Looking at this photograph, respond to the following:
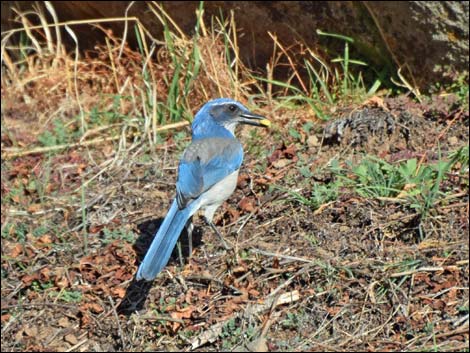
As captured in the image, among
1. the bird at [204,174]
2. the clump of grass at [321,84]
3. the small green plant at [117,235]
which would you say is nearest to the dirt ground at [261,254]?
the small green plant at [117,235]

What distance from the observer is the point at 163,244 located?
5602 mm

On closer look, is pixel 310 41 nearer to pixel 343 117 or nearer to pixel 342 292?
pixel 343 117

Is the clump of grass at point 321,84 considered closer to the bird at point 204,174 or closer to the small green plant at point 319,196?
the bird at point 204,174

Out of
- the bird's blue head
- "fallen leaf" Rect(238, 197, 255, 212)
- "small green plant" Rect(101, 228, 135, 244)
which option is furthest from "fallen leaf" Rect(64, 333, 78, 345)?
the bird's blue head

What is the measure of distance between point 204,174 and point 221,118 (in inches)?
26.1

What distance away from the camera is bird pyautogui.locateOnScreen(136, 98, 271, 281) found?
18.4ft

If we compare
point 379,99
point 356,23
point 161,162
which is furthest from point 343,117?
point 161,162

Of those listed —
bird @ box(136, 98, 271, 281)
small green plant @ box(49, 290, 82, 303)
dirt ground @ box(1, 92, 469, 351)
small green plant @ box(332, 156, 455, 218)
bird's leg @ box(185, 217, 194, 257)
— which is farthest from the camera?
bird's leg @ box(185, 217, 194, 257)

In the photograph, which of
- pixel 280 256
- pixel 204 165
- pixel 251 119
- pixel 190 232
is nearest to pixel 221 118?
pixel 251 119

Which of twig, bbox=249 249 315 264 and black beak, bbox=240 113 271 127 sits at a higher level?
black beak, bbox=240 113 271 127

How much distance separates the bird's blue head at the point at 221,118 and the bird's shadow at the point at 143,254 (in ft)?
2.17

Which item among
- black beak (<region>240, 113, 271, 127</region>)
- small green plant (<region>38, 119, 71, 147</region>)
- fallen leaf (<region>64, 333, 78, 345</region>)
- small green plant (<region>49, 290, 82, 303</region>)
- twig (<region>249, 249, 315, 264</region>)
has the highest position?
black beak (<region>240, 113, 271, 127</region>)

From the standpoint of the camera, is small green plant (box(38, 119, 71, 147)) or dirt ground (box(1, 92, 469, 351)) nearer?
dirt ground (box(1, 92, 469, 351))

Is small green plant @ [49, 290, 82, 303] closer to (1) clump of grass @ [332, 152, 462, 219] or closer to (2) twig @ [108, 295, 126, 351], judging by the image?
(2) twig @ [108, 295, 126, 351]
